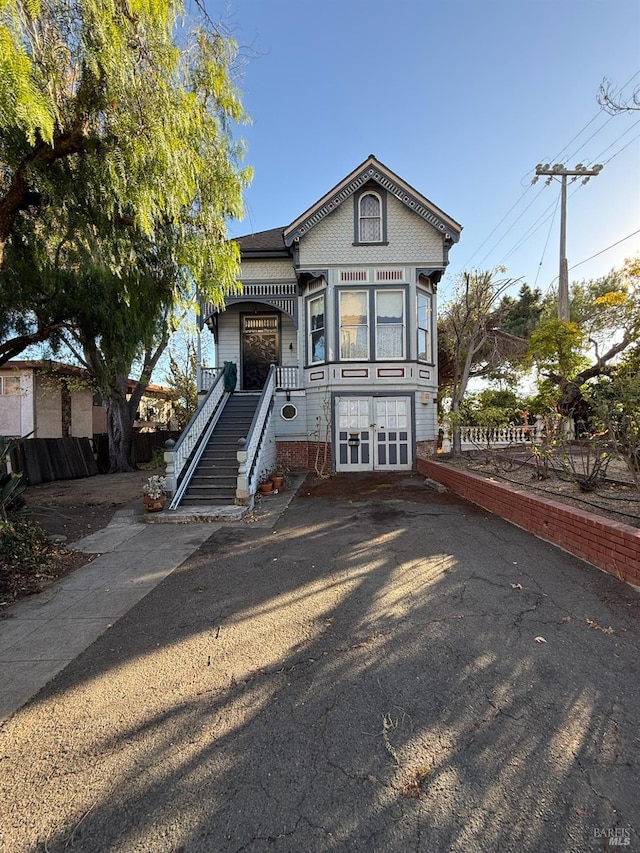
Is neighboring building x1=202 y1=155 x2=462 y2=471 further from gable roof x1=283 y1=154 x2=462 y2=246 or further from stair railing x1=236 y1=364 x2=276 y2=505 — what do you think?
stair railing x1=236 y1=364 x2=276 y2=505

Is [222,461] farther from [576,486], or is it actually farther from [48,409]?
[48,409]

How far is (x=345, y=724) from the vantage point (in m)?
2.32

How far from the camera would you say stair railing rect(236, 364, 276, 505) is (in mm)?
8250

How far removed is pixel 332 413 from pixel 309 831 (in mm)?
10887

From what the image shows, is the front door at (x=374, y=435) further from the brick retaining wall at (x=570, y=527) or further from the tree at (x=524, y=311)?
the tree at (x=524, y=311)

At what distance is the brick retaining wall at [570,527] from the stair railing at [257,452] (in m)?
4.43

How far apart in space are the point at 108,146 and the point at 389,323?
28.8 feet

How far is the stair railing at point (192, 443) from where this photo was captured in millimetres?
8438

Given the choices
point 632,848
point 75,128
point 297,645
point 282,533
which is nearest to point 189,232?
point 75,128

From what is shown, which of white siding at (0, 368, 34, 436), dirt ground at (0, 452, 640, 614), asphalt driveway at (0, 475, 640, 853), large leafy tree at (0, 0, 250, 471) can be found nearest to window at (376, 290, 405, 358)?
dirt ground at (0, 452, 640, 614)

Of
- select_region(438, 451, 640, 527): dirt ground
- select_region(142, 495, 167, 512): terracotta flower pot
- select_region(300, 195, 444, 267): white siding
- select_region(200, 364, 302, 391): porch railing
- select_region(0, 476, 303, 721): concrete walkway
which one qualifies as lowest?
select_region(0, 476, 303, 721): concrete walkway

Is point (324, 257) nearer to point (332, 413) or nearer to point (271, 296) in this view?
point (271, 296)

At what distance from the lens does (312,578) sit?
14.8ft

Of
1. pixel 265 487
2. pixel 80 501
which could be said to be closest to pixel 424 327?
pixel 265 487
